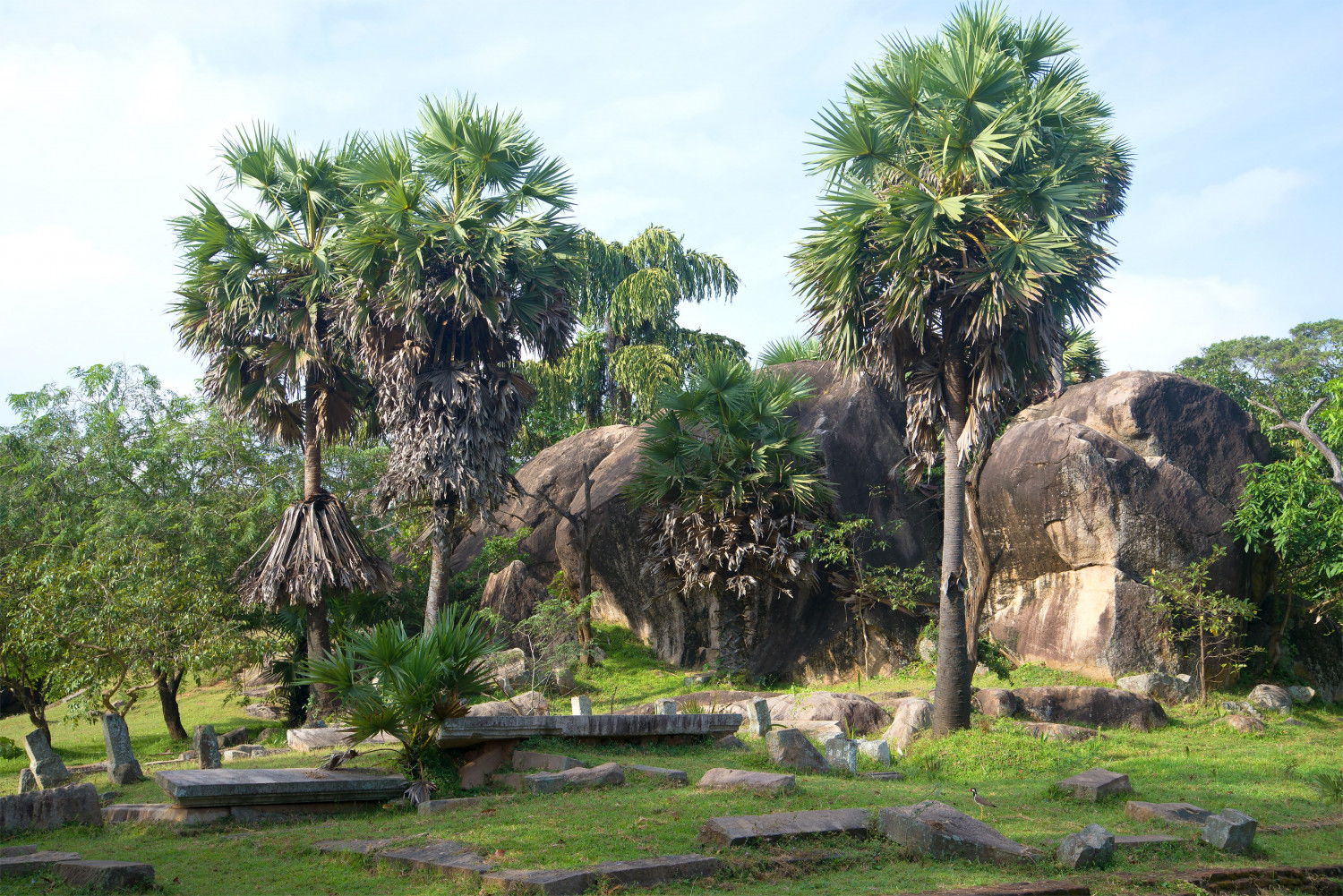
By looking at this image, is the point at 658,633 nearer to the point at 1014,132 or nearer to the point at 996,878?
the point at 1014,132

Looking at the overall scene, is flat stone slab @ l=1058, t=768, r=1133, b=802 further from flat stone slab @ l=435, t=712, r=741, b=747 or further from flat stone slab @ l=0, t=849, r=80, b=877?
flat stone slab @ l=0, t=849, r=80, b=877

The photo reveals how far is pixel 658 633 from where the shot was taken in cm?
2162

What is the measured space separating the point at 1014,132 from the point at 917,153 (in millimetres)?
1381

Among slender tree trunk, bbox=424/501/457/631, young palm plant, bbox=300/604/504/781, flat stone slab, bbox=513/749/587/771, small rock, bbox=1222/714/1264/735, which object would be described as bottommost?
small rock, bbox=1222/714/1264/735

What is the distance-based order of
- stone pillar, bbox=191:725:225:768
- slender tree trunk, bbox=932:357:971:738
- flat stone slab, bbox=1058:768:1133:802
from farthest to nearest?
slender tree trunk, bbox=932:357:971:738, stone pillar, bbox=191:725:225:768, flat stone slab, bbox=1058:768:1133:802

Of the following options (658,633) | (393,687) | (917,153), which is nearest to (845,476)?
(658,633)

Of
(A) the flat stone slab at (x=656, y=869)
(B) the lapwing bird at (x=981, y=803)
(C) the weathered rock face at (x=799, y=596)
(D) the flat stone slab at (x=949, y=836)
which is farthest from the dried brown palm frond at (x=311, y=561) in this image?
(D) the flat stone slab at (x=949, y=836)

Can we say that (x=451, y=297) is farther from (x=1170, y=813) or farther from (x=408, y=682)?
(x=1170, y=813)

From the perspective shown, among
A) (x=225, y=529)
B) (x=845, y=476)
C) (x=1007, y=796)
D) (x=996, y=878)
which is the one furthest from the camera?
(x=845, y=476)

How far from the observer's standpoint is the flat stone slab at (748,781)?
8.81 m

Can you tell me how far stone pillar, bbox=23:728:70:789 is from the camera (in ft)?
38.0

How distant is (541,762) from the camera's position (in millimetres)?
10219

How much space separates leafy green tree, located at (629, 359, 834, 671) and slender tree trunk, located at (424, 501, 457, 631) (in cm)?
415

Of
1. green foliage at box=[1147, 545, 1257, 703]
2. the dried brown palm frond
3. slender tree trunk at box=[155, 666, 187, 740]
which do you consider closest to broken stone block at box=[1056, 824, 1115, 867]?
green foliage at box=[1147, 545, 1257, 703]
